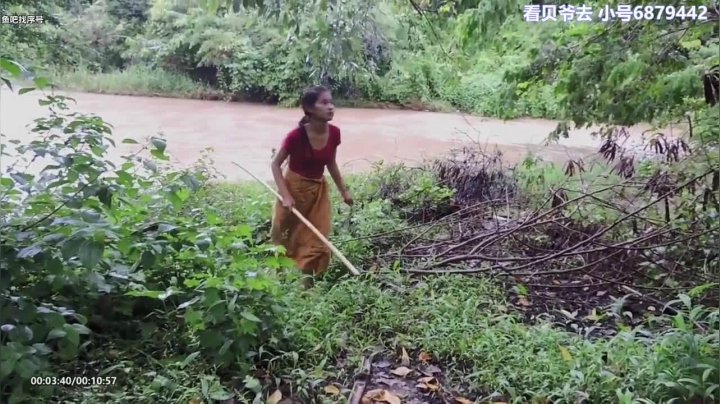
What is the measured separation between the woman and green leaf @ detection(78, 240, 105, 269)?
83 cm

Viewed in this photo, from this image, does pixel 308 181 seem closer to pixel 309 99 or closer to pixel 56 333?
pixel 309 99

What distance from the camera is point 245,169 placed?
227 centimetres

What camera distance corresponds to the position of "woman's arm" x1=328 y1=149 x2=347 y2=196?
213cm

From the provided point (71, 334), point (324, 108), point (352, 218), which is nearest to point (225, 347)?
point (71, 334)

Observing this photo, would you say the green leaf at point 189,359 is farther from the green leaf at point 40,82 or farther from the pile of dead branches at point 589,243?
the pile of dead branches at point 589,243

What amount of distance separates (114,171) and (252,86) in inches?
30.2

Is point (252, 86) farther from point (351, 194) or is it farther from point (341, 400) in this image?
point (341, 400)

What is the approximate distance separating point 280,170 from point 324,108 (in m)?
0.27

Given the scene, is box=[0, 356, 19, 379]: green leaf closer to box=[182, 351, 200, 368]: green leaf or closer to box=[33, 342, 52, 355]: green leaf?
box=[33, 342, 52, 355]: green leaf

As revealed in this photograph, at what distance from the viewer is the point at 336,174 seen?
2.18 meters

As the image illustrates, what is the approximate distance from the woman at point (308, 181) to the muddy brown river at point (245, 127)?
6cm

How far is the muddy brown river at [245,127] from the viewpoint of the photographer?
191 cm

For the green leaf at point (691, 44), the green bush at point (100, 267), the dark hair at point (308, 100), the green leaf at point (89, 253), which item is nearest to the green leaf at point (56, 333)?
the green bush at point (100, 267)

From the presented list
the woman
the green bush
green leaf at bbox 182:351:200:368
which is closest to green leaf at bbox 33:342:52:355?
the green bush
